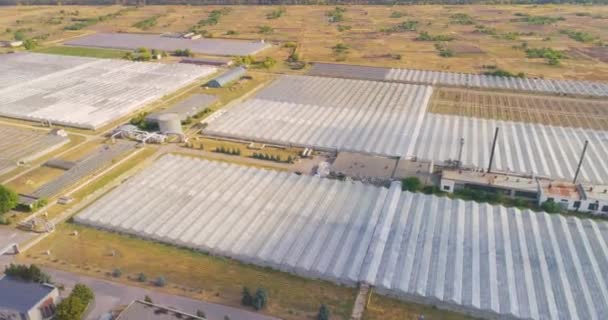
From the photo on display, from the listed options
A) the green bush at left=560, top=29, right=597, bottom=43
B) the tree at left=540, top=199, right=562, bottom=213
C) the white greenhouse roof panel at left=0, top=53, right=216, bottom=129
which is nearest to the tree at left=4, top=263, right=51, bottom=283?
the white greenhouse roof panel at left=0, top=53, right=216, bottom=129

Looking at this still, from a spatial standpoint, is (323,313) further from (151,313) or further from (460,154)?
(460,154)

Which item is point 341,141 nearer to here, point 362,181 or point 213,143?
point 362,181

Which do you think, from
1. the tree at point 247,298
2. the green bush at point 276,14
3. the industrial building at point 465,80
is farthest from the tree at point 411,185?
the green bush at point 276,14

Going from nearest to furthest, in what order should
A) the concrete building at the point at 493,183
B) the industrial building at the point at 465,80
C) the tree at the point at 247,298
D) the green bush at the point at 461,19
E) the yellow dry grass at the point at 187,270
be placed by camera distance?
the tree at the point at 247,298 → the yellow dry grass at the point at 187,270 → the concrete building at the point at 493,183 → the industrial building at the point at 465,80 → the green bush at the point at 461,19

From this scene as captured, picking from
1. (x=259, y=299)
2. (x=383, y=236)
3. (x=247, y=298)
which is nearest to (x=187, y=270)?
(x=247, y=298)

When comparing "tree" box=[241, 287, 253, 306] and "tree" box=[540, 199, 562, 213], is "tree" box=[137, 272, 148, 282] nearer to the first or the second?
"tree" box=[241, 287, 253, 306]

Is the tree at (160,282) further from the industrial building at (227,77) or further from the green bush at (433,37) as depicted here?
the green bush at (433,37)
